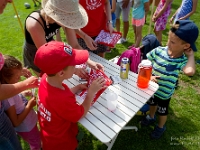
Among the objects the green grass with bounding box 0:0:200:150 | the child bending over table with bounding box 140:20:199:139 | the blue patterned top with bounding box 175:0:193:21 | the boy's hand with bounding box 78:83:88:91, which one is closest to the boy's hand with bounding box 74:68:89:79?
the boy's hand with bounding box 78:83:88:91

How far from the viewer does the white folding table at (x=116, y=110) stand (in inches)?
67.5

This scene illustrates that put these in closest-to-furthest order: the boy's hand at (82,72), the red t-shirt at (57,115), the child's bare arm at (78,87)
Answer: the red t-shirt at (57,115)
the child's bare arm at (78,87)
the boy's hand at (82,72)

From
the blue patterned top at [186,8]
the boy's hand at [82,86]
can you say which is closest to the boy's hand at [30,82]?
the boy's hand at [82,86]

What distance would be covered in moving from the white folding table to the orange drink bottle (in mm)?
60

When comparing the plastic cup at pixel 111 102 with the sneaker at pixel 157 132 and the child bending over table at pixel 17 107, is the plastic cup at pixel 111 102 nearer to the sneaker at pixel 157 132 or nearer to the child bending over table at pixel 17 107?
the child bending over table at pixel 17 107

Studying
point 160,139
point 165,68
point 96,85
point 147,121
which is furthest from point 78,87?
point 160,139

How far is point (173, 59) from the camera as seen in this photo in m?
2.25

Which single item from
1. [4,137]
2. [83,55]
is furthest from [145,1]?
[4,137]

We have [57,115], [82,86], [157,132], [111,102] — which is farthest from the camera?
[157,132]

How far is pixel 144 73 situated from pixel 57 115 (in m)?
1.05

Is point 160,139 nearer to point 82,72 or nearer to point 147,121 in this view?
point 147,121

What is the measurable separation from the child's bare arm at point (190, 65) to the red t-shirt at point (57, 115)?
1251mm

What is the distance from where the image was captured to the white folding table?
1714 mm

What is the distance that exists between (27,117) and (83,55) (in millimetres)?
1043
